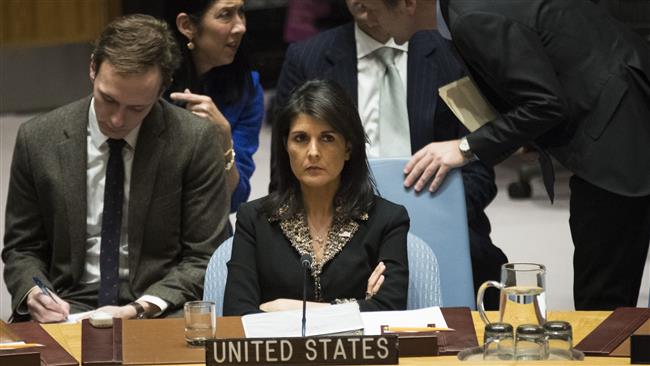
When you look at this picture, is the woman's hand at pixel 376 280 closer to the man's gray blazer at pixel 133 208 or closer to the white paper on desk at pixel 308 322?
the white paper on desk at pixel 308 322

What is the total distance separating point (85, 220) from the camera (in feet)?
13.3

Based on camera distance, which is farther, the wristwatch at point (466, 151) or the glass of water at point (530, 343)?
the wristwatch at point (466, 151)

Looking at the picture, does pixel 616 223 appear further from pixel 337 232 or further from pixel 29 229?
pixel 29 229

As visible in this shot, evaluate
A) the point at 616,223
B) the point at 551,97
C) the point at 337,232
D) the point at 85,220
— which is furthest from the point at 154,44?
the point at 616,223

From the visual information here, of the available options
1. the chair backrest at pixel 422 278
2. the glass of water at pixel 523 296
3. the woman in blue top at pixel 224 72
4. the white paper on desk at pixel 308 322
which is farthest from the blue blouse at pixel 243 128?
the glass of water at pixel 523 296

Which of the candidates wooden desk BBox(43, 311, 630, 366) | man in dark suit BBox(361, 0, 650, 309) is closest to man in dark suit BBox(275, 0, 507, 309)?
man in dark suit BBox(361, 0, 650, 309)

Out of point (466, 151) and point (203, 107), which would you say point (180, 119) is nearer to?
point (203, 107)

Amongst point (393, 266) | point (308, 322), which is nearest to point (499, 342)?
point (308, 322)

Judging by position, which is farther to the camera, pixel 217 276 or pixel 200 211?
pixel 200 211

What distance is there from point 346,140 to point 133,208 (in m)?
0.72

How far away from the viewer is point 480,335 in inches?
126

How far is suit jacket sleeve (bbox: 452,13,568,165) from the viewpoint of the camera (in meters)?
4.07

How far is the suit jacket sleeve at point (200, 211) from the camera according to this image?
13.4ft

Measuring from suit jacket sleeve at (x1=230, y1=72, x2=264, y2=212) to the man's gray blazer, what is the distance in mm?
700
